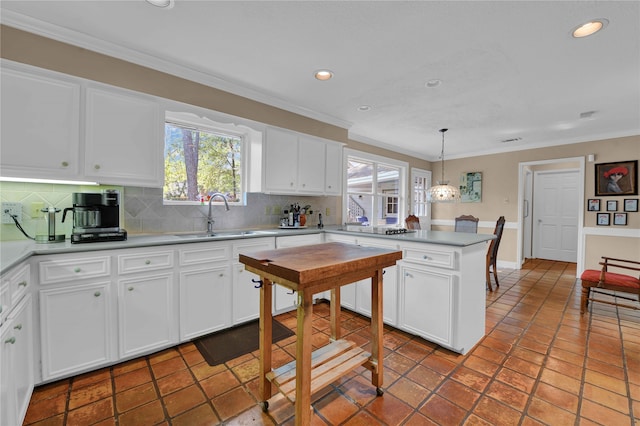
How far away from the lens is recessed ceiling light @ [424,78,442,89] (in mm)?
2697

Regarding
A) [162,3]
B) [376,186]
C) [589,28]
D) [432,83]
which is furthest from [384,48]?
[376,186]

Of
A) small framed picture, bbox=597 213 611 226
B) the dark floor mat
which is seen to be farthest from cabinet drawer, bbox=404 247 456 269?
small framed picture, bbox=597 213 611 226

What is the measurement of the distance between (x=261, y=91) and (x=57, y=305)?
2580 mm

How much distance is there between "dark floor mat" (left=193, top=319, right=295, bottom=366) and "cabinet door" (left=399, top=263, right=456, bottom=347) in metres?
1.14

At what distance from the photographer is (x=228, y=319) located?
259 cm

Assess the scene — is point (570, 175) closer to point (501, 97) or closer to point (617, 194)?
point (617, 194)

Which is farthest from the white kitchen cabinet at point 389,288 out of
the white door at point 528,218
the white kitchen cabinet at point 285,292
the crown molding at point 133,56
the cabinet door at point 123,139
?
the white door at point 528,218

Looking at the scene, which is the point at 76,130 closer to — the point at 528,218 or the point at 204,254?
the point at 204,254

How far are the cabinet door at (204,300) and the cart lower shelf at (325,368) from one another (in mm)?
1022

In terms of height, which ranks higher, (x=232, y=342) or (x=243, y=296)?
(x=243, y=296)

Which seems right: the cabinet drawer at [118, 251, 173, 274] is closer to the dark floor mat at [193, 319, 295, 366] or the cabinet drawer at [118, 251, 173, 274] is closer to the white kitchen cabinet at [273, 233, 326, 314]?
the dark floor mat at [193, 319, 295, 366]

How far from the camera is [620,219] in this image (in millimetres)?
4328

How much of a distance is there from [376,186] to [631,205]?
3980 mm

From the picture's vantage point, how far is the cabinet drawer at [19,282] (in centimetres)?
141
